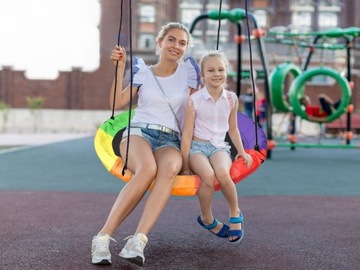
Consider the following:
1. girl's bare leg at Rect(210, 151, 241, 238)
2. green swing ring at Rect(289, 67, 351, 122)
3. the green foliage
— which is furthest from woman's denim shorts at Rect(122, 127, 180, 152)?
the green foliage

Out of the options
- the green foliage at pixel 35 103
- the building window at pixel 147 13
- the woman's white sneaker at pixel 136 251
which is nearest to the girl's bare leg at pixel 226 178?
the woman's white sneaker at pixel 136 251

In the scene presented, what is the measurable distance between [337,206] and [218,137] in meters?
2.26

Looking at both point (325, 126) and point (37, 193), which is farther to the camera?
point (325, 126)

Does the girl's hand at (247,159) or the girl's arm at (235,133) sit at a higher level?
the girl's arm at (235,133)

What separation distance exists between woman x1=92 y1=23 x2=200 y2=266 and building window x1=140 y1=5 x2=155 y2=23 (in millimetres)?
32153

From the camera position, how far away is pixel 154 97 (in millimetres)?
3328

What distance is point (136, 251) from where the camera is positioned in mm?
2832

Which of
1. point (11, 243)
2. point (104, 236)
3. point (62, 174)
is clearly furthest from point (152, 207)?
point (62, 174)

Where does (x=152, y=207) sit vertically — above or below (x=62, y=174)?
above

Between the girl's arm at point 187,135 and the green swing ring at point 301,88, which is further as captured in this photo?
the green swing ring at point 301,88

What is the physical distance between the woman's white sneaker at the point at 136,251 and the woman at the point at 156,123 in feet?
0.22

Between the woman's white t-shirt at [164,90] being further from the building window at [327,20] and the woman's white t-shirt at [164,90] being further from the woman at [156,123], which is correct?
the building window at [327,20]

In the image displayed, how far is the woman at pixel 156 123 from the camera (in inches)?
119

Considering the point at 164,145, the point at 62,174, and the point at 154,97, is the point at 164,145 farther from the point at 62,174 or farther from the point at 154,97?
the point at 62,174
